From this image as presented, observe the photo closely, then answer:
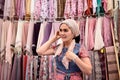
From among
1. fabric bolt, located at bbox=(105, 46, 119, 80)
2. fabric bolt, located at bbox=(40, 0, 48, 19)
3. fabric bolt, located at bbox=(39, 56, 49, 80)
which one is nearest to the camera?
fabric bolt, located at bbox=(105, 46, 119, 80)

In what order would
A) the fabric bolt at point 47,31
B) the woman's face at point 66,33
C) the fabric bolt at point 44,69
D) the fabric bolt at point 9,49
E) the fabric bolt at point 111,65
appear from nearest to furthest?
1. the woman's face at point 66,33
2. the fabric bolt at point 111,65
3. the fabric bolt at point 44,69
4. the fabric bolt at point 9,49
5. the fabric bolt at point 47,31

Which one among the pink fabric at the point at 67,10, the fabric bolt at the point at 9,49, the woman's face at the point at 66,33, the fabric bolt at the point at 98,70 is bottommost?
the fabric bolt at the point at 98,70

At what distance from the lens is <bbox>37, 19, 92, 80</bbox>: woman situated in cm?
140

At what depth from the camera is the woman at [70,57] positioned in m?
1.40

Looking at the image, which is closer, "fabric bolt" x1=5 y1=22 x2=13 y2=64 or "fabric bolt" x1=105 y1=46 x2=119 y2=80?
"fabric bolt" x1=105 y1=46 x2=119 y2=80

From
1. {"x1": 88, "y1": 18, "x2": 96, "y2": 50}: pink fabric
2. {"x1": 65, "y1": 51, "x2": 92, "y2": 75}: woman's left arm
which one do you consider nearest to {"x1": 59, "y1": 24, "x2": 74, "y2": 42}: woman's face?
{"x1": 65, "y1": 51, "x2": 92, "y2": 75}: woman's left arm

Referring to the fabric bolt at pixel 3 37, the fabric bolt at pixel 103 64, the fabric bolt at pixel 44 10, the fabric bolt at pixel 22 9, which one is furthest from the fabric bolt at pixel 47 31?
the fabric bolt at pixel 103 64

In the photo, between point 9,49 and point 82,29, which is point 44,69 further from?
point 82,29

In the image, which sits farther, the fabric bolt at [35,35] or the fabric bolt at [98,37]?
the fabric bolt at [35,35]

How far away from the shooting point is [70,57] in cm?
140

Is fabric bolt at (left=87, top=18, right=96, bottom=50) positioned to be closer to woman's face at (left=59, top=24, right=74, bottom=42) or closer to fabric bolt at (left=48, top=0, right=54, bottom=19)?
fabric bolt at (left=48, top=0, right=54, bottom=19)

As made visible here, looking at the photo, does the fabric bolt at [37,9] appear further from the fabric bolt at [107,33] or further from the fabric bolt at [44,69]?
the fabric bolt at [107,33]

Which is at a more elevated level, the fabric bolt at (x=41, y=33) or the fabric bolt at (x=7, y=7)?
the fabric bolt at (x=7, y=7)

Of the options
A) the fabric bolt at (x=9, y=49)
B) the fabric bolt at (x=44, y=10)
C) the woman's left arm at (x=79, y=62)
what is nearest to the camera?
the woman's left arm at (x=79, y=62)
